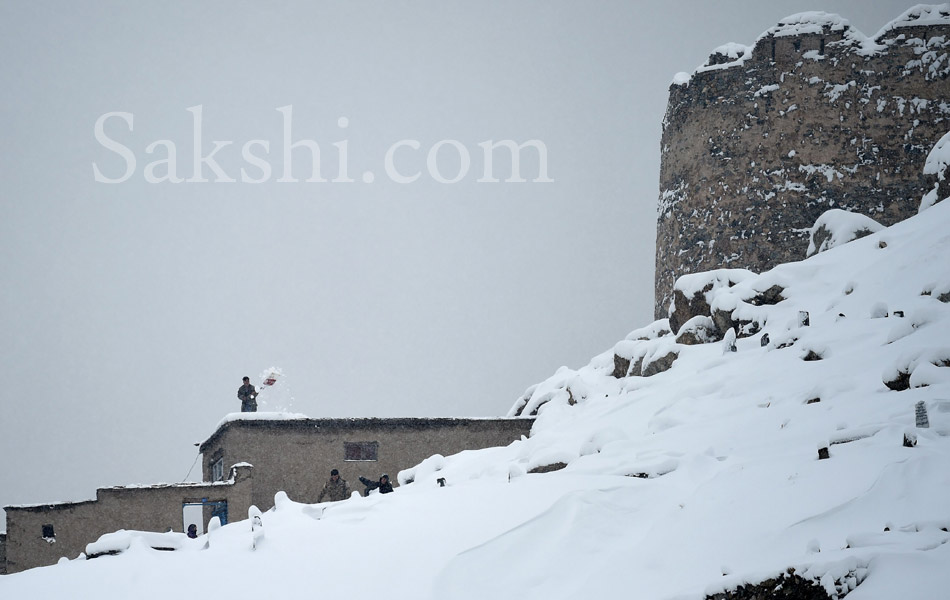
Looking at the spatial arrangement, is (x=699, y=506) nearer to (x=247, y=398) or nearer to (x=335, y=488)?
(x=335, y=488)

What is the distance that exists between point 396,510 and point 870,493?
690cm

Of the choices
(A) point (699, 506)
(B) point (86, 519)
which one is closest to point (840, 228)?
(A) point (699, 506)

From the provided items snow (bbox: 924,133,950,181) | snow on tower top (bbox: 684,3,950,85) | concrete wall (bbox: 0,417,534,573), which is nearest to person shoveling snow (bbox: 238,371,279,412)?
concrete wall (bbox: 0,417,534,573)

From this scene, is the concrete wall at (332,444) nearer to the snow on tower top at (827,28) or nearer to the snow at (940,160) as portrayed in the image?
the snow at (940,160)

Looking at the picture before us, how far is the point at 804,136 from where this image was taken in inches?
1080

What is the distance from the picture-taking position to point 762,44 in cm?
2828

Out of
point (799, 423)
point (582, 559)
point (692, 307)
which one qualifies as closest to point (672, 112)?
point (692, 307)

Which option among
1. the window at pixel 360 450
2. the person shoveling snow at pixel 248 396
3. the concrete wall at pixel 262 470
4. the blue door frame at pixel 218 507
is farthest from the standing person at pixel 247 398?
the blue door frame at pixel 218 507

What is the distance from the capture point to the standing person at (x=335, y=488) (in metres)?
22.2

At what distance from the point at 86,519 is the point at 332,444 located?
613 cm

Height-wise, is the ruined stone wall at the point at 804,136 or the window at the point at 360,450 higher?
the ruined stone wall at the point at 804,136

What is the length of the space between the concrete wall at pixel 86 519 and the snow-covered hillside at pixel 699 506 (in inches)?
308

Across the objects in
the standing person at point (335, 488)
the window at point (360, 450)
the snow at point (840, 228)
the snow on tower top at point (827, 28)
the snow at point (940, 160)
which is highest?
the snow on tower top at point (827, 28)

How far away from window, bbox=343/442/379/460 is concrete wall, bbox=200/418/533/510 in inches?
4.1
